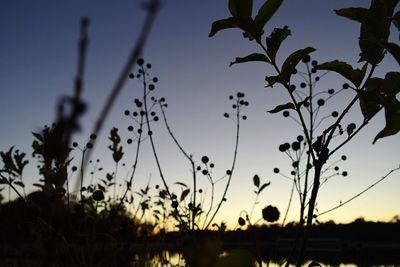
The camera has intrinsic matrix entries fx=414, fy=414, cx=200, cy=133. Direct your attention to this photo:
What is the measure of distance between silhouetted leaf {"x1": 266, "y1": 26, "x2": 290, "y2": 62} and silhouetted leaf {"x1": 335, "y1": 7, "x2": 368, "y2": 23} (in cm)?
23

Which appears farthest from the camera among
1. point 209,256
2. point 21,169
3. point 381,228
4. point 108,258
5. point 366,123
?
point 381,228

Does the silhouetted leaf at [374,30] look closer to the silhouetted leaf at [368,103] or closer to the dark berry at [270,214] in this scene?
the silhouetted leaf at [368,103]

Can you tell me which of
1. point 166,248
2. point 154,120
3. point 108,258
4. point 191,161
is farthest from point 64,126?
point 166,248

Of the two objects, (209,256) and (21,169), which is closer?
(209,256)

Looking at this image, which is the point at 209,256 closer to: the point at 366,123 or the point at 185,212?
the point at 366,123

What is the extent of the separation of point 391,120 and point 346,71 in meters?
0.31

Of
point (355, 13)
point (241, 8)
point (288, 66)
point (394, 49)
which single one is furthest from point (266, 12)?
point (394, 49)

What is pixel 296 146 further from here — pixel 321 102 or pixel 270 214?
pixel 270 214

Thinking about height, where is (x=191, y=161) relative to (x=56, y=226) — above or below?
above

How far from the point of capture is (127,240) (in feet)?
23.4

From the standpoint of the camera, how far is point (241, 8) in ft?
4.96

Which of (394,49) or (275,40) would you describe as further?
(275,40)

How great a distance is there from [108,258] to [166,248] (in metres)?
1.48

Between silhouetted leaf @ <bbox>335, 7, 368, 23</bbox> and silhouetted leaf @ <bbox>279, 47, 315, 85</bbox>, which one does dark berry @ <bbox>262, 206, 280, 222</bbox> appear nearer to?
silhouetted leaf @ <bbox>279, 47, 315, 85</bbox>
